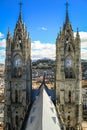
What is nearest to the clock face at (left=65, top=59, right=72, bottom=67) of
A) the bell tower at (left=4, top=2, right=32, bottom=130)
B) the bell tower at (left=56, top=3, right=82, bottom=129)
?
the bell tower at (left=56, top=3, right=82, bottom=129)

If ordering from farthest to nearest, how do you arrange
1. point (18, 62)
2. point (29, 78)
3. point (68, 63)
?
point (29, 78) < point (18, 62) < point (68, 63)

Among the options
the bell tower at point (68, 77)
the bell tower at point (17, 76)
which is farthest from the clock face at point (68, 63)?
the bell tower at point (17, 76)

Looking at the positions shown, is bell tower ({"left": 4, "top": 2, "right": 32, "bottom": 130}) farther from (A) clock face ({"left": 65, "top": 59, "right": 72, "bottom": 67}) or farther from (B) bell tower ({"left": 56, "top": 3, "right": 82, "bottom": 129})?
(A) clock face ({"left": 65, "top": 59, "right": 72, "bottom": 67})

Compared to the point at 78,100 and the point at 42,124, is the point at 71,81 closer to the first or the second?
the point at 78,100

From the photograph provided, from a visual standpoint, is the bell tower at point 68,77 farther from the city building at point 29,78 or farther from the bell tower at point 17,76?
the bell tower at point 17,76

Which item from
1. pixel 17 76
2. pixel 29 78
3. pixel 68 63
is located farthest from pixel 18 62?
pixel 68 63

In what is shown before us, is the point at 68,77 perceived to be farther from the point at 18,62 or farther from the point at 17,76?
the point at 18,62

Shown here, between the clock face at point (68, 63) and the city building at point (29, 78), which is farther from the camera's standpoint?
the clock face at point (68, 63)
